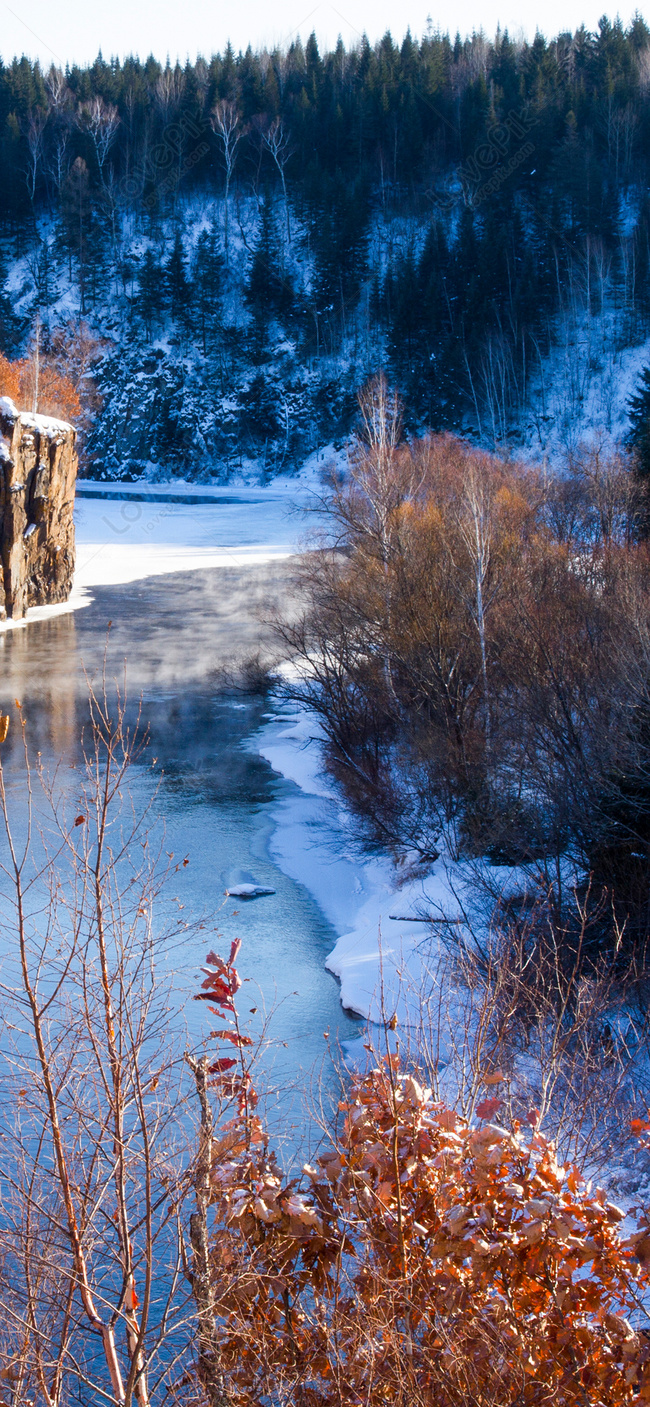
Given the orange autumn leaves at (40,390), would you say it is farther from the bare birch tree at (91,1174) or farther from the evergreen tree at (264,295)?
the bare birch tree at (91,1174)

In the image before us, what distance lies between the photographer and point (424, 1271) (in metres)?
5.68

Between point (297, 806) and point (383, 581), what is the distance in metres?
5.07

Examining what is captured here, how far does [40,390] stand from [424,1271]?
180 feet

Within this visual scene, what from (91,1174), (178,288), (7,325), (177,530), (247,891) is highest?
(178,288)

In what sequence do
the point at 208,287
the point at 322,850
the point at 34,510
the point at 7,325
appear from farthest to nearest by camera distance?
1. the point at 208,287
2. the point at 7,325
3. the point at 34,510
4. the point at 322,850

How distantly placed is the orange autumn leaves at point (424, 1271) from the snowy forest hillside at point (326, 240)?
204ft

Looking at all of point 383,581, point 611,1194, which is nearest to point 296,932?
point 611,1194

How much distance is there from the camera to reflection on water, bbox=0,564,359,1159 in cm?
1348

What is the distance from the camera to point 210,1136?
5551mm

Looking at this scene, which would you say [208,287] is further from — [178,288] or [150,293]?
[150,293]

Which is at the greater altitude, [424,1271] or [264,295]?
[264,295]

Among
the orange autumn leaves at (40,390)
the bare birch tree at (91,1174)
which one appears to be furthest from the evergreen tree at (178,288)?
the bare birch tree at (91,1174)

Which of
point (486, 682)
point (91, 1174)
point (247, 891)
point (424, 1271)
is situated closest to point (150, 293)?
point (486, 682)

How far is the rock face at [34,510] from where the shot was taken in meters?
35.0
